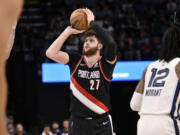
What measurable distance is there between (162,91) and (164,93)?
1.0 inches

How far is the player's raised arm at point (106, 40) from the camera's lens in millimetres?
4410

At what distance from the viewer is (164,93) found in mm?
3301

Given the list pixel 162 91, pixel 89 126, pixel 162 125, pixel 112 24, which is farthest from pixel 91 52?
pixel 112 24

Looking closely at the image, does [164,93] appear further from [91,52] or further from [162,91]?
[91,52]

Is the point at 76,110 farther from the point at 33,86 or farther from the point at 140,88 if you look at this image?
the point at 33,86

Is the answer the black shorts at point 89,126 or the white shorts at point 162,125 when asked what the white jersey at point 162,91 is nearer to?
the white shorts at point 162,125

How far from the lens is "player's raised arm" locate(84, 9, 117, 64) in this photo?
14.5 ft

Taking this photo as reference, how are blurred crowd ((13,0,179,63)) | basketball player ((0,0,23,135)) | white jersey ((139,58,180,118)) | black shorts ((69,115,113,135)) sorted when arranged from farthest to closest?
1. blurred crowd ((13,0,179,63))
2. black shorts ((69,115,113,135))
3. white jersey ((139,58,180,118))
4. basketball player ((0,0,23,135))

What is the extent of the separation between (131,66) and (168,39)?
10.8 metres

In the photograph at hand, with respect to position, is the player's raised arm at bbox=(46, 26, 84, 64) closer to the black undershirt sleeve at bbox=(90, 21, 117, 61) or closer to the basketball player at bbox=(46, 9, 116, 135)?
the basketball player at bbox=(46, 9, 116, 135)

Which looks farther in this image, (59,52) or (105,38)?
(59,52)

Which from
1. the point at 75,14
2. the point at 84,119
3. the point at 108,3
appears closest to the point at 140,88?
the point at 84,119

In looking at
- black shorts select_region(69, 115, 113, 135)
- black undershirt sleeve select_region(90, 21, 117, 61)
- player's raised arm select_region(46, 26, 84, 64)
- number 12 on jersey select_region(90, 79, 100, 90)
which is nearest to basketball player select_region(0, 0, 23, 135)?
black undershirt sleeve select_region(90, 21, 117, 61)

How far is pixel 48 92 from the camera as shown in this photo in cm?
1638
